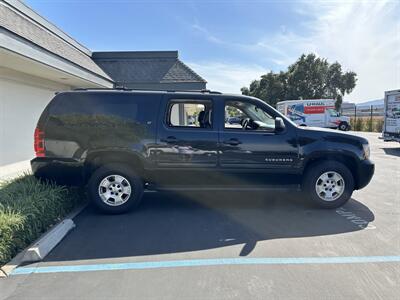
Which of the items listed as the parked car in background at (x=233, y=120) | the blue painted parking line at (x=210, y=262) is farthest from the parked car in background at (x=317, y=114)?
the blue painted parking line at (x=210, y=262)

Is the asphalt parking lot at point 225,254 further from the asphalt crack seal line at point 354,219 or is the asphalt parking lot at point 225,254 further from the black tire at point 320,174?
the black tire at point 320,174

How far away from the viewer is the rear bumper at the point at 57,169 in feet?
16.7

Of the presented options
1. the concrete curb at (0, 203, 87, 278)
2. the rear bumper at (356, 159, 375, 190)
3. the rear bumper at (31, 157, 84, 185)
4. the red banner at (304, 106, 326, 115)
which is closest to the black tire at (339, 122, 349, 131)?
the red banner at (304, 106, 326, 115)

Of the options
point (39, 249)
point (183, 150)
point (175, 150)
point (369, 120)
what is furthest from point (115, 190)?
point (369, 120)

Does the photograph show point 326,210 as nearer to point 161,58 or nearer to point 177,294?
point 177,294

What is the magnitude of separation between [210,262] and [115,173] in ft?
7.78

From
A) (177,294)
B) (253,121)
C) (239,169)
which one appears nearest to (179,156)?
(239,169)

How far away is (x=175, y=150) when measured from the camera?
5.18m

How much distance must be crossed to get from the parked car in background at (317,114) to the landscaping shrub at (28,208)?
Answer: 81.5ft

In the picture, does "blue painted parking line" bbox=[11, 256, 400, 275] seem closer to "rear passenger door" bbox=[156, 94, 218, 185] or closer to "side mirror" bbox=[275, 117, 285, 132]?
"rear passenger door" bbox=[156, 94, 218, 185]

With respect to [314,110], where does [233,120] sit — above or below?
below

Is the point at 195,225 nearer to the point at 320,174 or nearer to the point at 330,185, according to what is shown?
the point at 320,174

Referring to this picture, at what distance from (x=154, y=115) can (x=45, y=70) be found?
5.29 meters

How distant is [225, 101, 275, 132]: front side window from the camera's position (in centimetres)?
539
